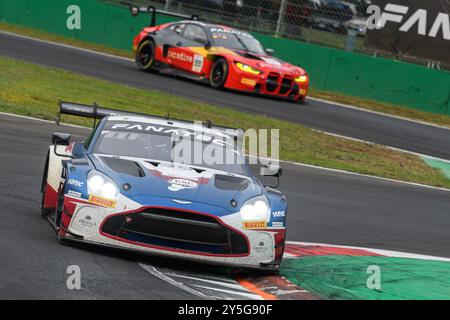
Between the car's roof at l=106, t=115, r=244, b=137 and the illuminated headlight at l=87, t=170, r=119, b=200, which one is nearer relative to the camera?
the illuminated headlight at l=87, t=170, r=119, b=200

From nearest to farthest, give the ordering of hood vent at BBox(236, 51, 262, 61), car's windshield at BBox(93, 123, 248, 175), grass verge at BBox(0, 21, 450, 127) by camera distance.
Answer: car's windshield at BBox(93, 123, 248, 175)
hood vent at BBox(236, 51, 262, 61)
grass verge at BBox(0, 21, 450, 127)

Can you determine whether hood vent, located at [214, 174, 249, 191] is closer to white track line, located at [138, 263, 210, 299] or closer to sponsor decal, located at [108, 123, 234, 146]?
sponsor decal, located at [108, 123, 234, 146]

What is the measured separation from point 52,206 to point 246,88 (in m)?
13.5

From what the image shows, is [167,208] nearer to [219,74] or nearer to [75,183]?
[75,183]

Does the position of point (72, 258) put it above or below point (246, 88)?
below

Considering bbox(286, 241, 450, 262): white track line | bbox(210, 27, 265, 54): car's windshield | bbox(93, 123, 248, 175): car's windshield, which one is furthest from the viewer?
bbox(210, 27, 265, 54): car's windshield

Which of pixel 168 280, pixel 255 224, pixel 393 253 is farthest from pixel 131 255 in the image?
pixel 393 253

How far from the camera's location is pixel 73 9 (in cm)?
2944

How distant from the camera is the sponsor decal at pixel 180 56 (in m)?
23.0

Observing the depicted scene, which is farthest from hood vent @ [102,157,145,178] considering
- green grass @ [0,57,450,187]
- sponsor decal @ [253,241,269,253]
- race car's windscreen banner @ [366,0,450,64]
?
race car's windscreen banner @ [366,0,450,64]

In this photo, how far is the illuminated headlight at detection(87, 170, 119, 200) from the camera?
25.1ft

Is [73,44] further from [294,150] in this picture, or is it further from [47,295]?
[47,295]
